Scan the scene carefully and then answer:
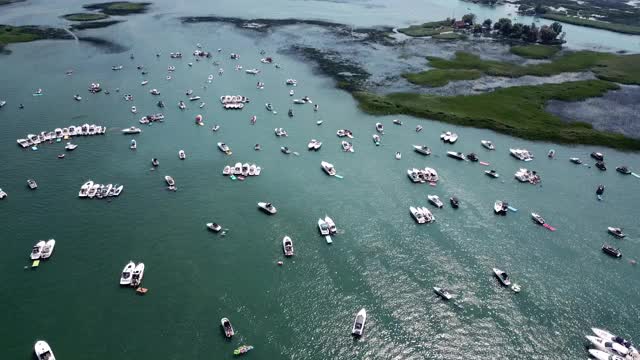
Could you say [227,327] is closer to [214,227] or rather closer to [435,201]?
[214,227]

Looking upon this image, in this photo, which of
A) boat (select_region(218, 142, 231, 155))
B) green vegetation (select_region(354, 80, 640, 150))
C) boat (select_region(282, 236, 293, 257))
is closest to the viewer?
boat (select_region(282, 236, 293, 257))

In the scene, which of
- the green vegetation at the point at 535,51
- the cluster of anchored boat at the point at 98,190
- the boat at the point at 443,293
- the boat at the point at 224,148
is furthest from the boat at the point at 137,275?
the green vegetation at the point at 535,51

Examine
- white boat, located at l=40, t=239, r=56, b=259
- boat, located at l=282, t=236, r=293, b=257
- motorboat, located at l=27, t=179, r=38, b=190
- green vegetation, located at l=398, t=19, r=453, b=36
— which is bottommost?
boat, located at l=282, t=236, r=293, b=257

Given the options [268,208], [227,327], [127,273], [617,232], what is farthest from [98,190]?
[617,232]

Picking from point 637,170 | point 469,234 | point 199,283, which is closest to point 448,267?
point 469,234

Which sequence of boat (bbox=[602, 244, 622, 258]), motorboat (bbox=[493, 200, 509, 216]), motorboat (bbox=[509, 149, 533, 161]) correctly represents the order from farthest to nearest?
motorboat (bbox=[509, 149, 533, 161]), motorboat (bbox=[493, 200, 509, 216]), boat (bbox=[602, 244, 622, 258])

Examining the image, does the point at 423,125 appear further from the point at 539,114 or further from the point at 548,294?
the point at 548,294

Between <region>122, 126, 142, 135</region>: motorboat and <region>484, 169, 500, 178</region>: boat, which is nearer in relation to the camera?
<region>484, 169, 500, 178</region>: boat

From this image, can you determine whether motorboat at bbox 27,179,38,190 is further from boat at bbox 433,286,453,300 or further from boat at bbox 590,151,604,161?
boat at bbox 590,151,604,161

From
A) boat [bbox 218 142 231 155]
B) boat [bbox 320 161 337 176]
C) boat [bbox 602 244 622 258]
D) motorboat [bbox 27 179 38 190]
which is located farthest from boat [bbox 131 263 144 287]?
boat [bbox 602 244 622 258]
